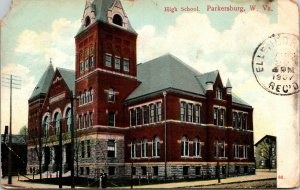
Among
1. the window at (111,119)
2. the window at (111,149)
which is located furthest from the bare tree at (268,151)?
the window at (111,119)

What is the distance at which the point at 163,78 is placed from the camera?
12.9 meters

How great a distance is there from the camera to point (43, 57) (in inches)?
470

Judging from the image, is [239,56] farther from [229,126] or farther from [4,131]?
[4,131]

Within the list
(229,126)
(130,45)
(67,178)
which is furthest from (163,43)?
(67,178)

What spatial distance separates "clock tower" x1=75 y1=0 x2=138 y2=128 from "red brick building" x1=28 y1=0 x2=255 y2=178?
25 mm

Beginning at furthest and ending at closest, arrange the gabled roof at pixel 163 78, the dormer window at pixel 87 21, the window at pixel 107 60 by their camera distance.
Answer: the window at pixel 107 60
the gabled roof at pixel 163 78
the dormer window at pixel 87 21

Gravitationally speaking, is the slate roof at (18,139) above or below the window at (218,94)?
below

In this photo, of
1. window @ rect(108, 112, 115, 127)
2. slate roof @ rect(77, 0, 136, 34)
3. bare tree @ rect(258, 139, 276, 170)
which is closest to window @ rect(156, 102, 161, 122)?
window @ rect(108, 112, 115, 127)

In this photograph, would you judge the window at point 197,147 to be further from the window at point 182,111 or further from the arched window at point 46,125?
the arched window at point 46,125

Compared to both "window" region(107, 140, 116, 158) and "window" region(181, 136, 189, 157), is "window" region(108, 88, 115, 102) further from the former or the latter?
"window" region(181, 136, 189, 157)

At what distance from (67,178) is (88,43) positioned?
10.8 feet

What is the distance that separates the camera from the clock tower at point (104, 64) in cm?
1213

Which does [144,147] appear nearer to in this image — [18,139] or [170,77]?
[170,77]

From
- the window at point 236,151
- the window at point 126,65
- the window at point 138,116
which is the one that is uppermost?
the window at point 126,65
